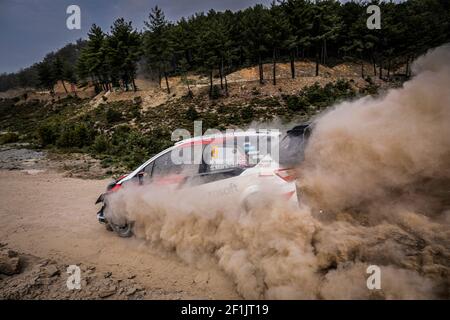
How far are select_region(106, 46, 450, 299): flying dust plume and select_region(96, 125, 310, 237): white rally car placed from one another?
0.20m

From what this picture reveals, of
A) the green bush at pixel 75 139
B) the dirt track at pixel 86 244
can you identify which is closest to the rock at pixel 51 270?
the dirt track at pixel 86 244

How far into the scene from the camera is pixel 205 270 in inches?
176

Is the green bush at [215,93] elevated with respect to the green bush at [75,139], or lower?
elevated

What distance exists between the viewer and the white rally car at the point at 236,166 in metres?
4.84

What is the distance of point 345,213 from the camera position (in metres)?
5.07

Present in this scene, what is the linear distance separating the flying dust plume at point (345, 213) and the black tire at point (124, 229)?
25cm

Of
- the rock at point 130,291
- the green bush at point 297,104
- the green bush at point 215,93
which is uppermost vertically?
the green bush at point 215,93

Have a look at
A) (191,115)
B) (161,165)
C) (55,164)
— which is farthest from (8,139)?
(161,165)

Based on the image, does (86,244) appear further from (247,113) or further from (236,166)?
(247,113)

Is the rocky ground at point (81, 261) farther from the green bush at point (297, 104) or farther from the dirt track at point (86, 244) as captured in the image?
the green bush at point (297, 104)

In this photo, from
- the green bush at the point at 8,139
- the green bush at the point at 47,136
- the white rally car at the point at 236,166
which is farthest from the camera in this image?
the green bush at the point at 8,139
